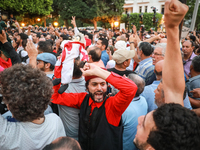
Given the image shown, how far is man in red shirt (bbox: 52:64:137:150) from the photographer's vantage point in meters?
1.54

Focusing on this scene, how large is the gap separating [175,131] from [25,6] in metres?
22.1

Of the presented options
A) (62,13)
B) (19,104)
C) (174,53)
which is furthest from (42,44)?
(62,13)

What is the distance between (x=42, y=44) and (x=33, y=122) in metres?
3.19

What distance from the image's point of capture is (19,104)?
1048 millimetres

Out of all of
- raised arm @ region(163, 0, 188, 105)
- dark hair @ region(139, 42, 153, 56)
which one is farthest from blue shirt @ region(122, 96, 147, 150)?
dark hair @ region(139, 42, 153, 56)

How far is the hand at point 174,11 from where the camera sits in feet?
2.66

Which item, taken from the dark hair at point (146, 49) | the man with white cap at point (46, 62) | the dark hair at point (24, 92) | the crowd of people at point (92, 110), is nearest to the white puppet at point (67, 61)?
the crowd of people at point (92, 110)

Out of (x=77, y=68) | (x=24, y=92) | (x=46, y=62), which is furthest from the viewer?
(x=46, y=62)

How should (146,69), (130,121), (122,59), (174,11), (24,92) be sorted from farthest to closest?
(146,69)
(122,59)
(130,121)
(24,92)
(174,11)

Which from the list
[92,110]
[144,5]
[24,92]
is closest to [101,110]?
[92,110]

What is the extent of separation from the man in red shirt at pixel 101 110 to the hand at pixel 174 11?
0.78 metres

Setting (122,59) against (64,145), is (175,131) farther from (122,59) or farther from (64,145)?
(122,59)

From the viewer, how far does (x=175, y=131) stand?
2.88ft

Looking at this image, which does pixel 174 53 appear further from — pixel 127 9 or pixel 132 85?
pixel 127 9
